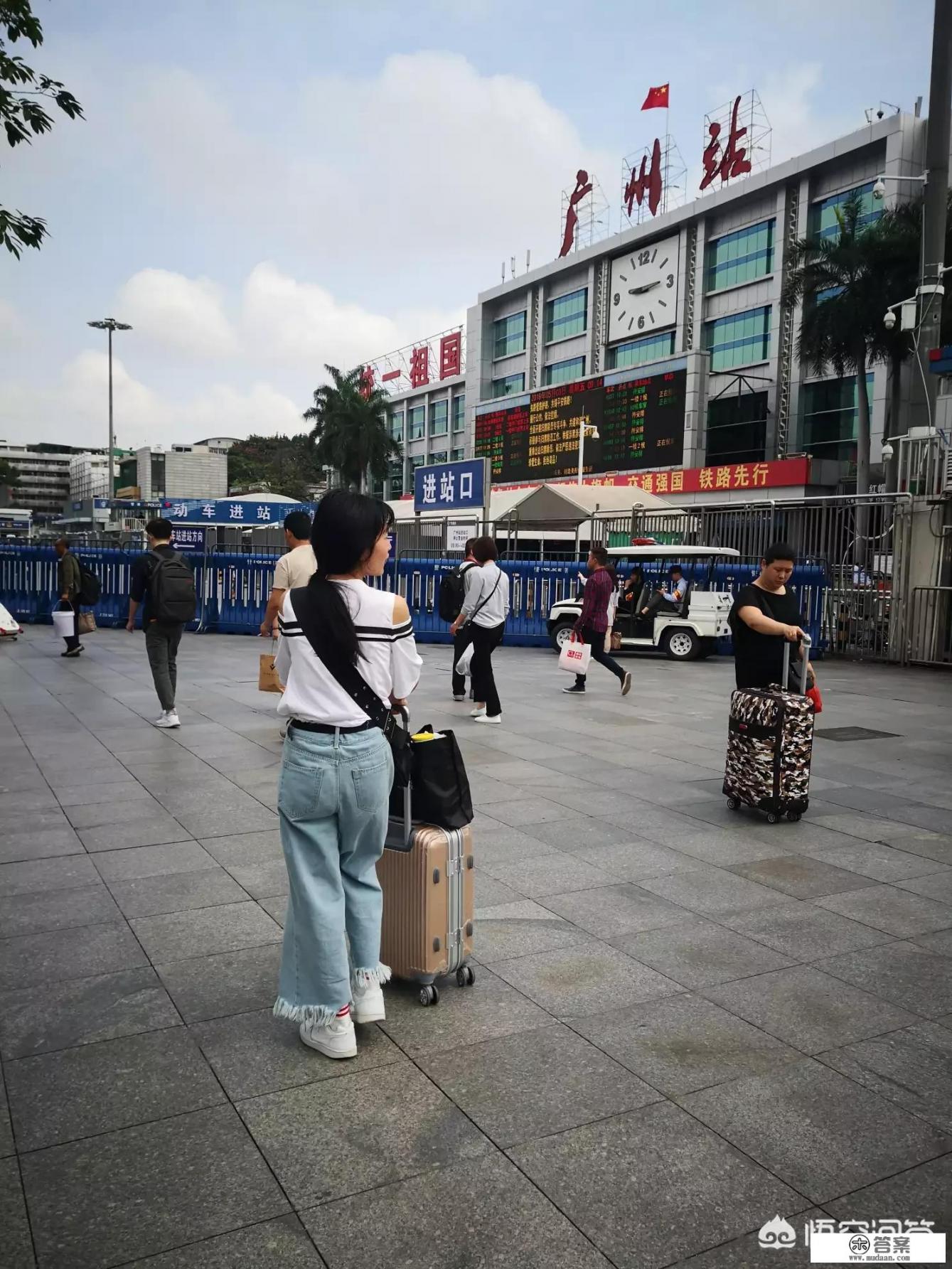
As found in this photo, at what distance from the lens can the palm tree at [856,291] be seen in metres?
31.3

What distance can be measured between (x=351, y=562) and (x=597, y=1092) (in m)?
1.78

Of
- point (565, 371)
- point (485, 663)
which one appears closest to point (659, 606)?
→ point (485, 663)

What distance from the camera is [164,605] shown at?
8.38 meters

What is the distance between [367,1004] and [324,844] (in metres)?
0.61

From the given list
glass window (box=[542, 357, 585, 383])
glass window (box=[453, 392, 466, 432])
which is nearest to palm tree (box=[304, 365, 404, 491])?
glass window (box=[453, 392, 466, 432])

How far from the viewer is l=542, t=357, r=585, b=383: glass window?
172 feet

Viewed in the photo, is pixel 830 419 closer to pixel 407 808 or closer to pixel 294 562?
pixel 294 562

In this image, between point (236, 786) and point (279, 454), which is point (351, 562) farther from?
point (279, 454)

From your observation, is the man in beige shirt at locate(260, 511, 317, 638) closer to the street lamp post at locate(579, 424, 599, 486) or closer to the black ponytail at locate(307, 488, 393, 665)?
the black ponytail at locate(307, 488, 393, 665)

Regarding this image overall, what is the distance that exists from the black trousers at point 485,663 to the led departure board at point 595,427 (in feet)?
96.2

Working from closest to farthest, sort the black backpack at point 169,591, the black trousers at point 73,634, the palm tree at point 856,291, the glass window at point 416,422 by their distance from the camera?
the black backpack at point 169,591 → the black trousers at point 73,634 → the palm tree at point 856,291 → the glass window at point 416,422

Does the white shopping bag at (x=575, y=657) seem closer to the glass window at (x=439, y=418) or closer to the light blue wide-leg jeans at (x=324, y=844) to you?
the light blue wide-leg jeans at (x=324, y=844)

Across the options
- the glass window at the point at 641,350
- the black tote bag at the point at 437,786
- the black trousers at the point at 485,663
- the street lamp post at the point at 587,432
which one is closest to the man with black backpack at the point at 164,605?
the black trousers at the point at 485,663

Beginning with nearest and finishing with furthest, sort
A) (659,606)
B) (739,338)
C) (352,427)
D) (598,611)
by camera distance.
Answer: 1. (598,611)
2. (659,606)
3. (739,338)
4. (352,427)
